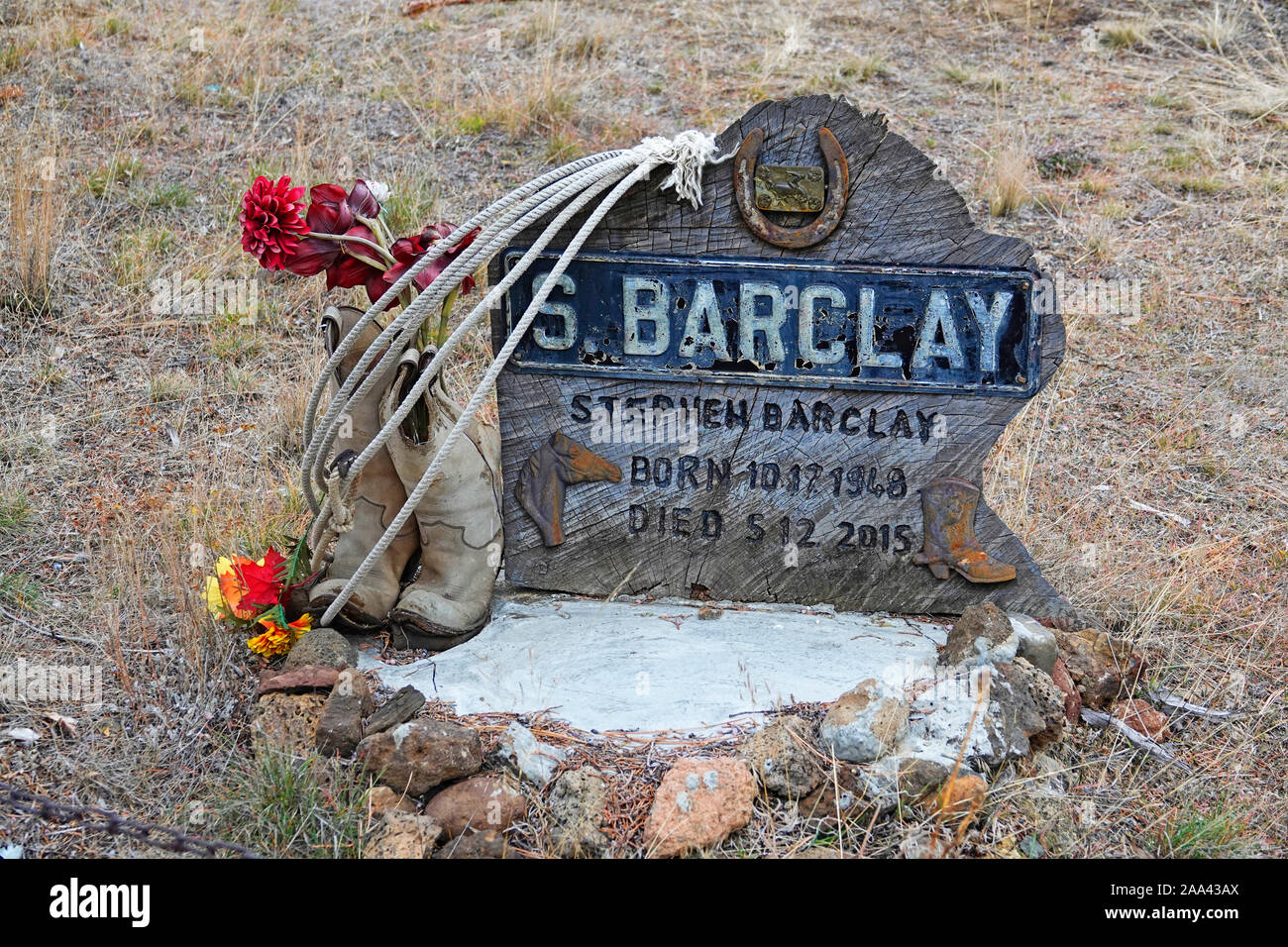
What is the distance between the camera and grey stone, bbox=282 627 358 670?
2.98 metres

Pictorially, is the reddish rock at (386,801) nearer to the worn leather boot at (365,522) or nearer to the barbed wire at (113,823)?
the barbed wire at (113,823)

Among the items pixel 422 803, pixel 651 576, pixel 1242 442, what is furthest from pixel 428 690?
pixel 1242 442

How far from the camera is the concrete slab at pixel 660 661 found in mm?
2887

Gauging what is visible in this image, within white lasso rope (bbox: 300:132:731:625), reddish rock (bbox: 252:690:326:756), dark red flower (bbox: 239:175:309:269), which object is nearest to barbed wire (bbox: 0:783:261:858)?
reddish rock (bbox: 252:690:326:756)

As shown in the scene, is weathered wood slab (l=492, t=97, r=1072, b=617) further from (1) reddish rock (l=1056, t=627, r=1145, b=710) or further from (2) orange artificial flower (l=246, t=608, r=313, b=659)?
(2) orange artificial flower (l=246, t=608, r=313, b=659)

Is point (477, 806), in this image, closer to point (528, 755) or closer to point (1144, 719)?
point (528, 755)

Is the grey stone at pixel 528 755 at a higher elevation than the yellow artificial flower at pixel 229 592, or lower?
lower

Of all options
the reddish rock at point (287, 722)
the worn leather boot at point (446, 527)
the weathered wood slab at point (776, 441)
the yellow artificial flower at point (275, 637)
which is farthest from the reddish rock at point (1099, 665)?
the yellow artificial flower at point (275, 637)

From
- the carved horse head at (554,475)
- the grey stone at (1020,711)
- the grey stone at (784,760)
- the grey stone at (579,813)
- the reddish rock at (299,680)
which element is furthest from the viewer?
the carved horse head at (554,475)

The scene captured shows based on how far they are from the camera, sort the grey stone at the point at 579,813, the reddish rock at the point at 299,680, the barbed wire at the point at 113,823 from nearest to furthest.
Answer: the barbed wire at the point at 113,823
the grey stone at the point at 579,813
the reddish rock at the point at 299,680

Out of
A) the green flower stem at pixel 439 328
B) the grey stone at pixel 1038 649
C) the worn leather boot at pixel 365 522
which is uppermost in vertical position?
the green flower stem at pixel 439 328

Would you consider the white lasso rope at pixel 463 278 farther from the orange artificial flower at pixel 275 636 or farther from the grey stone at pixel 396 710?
the grey stone at pixel 396 710

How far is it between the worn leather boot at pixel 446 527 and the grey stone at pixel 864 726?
1.11 m

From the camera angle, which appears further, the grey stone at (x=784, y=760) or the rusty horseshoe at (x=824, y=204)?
the rusty horseshoe at (x=824, y=204)
